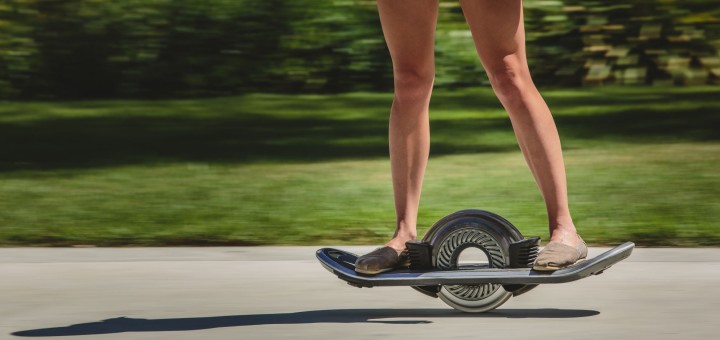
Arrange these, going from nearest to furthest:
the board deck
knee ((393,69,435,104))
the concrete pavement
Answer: the board deck → the concrete pavement → knee ((393,69,435,104))

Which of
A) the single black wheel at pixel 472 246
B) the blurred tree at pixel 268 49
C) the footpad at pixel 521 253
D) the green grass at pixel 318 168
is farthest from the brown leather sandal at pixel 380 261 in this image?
the blurred tree at pixel 268 49

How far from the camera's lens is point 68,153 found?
11859 mm

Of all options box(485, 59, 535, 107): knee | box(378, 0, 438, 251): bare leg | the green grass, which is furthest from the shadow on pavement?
the green grass

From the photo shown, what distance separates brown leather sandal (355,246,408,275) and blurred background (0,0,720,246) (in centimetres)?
210

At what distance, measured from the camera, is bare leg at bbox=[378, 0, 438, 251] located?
5.52 metres

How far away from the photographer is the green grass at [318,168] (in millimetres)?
8086

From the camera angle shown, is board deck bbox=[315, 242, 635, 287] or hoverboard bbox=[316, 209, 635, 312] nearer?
board deck bbox=[315, 242, 635, 287]

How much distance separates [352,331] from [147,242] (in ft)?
8.63

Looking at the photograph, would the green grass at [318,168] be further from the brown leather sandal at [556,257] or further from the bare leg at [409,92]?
the brown leather sandal at [556,257]

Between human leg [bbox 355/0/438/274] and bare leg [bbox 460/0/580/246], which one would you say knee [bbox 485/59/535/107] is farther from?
human leg [bbox 355/0/438/274]

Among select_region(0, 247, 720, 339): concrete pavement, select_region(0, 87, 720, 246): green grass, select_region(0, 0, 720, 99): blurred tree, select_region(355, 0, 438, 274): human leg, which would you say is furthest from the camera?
select_region(0, 0, 720, 99): blurred tree

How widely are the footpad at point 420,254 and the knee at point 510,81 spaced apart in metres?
0.56

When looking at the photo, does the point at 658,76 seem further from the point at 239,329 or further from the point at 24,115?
the point at 239,329

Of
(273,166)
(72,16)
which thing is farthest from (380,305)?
(72,16)
